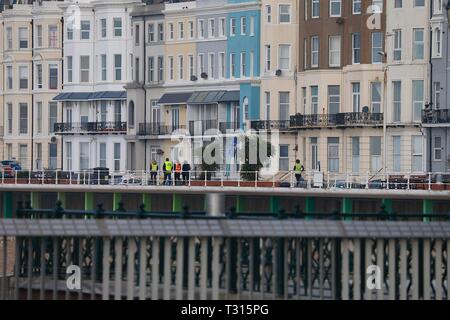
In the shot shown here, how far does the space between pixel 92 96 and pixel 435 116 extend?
31447mm

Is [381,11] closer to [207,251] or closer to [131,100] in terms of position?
[131,100]

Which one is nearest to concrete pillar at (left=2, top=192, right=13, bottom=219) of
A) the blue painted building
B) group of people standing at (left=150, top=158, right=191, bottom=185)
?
group of people standing at (left=150, top=158, right=191, bottom=185)

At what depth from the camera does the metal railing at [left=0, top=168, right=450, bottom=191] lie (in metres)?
82.2

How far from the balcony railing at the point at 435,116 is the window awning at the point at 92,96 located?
28.6m

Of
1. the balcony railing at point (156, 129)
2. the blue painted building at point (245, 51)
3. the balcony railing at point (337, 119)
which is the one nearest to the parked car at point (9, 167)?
the balcony railing at point (156, 129)

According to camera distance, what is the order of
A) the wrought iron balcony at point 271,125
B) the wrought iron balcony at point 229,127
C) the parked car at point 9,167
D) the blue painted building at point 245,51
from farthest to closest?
the wrought iron balcony at point 229,127
the blue painted building at point 245,51
the wrought iron balcony at point 271,125
the parked car at point 9,167

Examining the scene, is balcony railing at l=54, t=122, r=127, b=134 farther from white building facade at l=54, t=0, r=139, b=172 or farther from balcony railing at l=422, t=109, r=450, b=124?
balcony railing at l=422, t=109, r=450, b=124

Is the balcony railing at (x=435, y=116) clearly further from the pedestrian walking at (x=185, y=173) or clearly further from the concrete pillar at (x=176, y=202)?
the concrete pillar at (x=176, y=202)

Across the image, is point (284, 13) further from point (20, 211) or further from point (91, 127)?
point (20, 211)

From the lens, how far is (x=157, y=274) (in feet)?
107

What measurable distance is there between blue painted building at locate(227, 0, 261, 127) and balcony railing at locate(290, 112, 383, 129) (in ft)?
17.1

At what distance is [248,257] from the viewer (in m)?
33.6

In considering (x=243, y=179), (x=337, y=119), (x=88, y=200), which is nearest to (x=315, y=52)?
(x=337, y=119)

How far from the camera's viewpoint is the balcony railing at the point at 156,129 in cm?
11330
